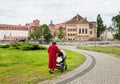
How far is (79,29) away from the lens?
175 m

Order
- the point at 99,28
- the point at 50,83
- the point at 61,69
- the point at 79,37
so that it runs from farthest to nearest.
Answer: the point at 79,37, the point at 99,28, the point at 61,69, the point at 50,83

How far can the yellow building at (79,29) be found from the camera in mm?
174400

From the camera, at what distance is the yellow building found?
6866 inches

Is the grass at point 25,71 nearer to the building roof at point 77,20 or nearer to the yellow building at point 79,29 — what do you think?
the yellow building at point 79,29

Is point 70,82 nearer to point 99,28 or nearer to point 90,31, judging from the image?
point 99,28

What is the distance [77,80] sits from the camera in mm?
14234

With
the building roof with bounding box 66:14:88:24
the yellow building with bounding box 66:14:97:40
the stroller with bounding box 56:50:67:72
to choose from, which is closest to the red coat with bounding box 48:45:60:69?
the stroller with bounding box 56:50:67:72

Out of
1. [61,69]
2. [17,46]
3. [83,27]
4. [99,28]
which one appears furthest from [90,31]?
[61,69]

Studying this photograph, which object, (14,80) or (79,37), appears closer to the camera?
(14,80)

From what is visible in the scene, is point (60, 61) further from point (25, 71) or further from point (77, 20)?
point (77, 20)

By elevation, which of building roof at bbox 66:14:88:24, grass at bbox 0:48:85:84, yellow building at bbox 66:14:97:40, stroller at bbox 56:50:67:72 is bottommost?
grass at bbox 0:48:85:84

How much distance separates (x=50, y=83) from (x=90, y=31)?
164757 mm

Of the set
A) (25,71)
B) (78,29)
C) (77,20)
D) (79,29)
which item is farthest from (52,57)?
(77,20)

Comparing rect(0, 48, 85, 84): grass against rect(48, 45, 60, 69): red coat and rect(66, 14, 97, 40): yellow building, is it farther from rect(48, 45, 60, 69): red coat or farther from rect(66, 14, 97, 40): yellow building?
rect(66, 14, 97, 40): yellow building
